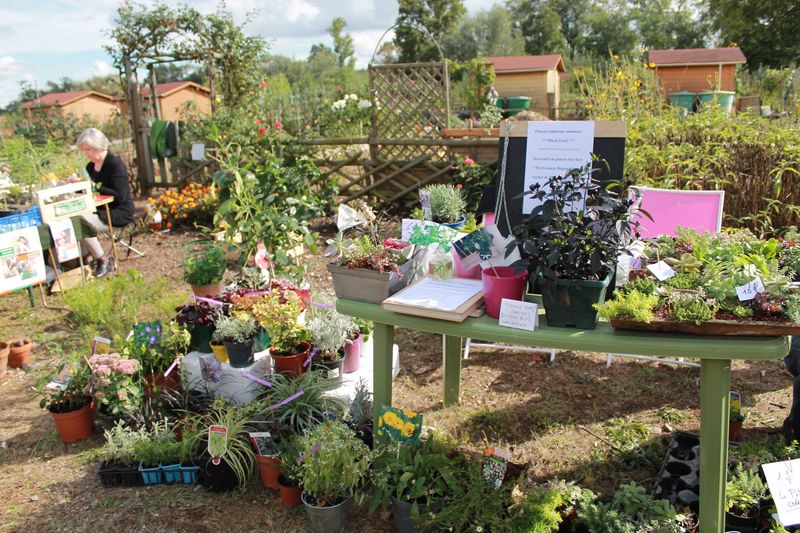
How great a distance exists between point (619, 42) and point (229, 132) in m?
42.0

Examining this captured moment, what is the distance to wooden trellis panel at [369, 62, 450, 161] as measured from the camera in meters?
7.26

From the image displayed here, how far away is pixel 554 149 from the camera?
2.10m

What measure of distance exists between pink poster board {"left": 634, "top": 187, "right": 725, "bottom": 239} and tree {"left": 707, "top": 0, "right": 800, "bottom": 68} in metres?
23.0

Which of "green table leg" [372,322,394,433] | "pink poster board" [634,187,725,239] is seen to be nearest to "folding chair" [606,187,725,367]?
"pink poster board" [634,187,725,239]

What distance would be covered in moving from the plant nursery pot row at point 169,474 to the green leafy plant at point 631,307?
177 centimetres

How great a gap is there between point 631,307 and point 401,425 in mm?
957

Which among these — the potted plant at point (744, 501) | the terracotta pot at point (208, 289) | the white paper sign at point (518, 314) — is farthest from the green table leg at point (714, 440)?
the terracotta pot at point (208, 289)

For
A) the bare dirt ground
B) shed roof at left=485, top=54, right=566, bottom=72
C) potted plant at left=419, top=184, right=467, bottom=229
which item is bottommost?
the bare dirt ground

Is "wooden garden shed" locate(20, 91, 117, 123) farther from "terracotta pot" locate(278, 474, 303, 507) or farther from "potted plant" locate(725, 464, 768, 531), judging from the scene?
"potted plant" locate(725, 464, 768, 531)

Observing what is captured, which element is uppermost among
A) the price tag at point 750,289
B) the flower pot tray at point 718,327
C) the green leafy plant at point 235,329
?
the price tag at point 750,289

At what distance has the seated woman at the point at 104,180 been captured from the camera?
5168 millimetres

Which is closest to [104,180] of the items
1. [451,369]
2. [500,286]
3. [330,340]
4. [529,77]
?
[330,340]

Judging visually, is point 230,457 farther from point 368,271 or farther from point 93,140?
point 93,140

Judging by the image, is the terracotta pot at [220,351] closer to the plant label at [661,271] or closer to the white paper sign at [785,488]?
the plant label at [661,271]
